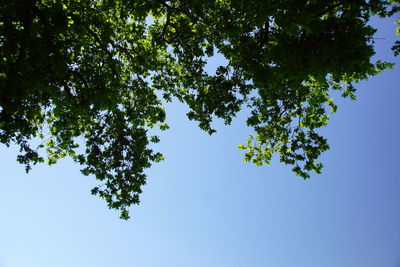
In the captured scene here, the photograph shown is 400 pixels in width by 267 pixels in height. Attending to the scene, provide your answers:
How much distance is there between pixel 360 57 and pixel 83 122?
13222mm

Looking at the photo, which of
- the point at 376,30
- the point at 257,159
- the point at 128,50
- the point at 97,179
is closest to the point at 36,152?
the point at 97,179

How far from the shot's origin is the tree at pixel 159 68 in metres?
7.73

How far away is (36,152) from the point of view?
11.2 meters

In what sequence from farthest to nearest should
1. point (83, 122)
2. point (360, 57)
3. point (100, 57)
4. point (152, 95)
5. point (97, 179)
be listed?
1. point (152, 95)
2. point (83, 122)
3. point (100, 57)
4. point (97, 179)
5. point (360, 57)

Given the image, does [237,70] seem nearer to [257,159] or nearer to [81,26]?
[257,159]

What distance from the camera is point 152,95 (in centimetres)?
1524

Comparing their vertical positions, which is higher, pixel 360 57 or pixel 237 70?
pixel 237 70

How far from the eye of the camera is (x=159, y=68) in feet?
48.9

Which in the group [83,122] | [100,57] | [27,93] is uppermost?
[100,57]

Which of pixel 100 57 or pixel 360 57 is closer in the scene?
pixel 360 57

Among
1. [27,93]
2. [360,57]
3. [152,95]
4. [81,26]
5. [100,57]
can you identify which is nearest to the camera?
[360,57]

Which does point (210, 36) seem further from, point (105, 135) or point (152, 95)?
Result: point (105, 135)

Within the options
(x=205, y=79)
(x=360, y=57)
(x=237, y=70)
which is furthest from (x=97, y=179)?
(x=360, y=57)

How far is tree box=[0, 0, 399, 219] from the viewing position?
25.4 ft
